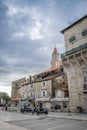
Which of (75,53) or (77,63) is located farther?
(77,63)

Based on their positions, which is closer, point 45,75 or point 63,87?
point 63,87

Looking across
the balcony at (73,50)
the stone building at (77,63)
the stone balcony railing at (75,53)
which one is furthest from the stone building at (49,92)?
the balcony at (73,50)

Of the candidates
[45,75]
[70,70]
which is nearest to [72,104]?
[70,70]

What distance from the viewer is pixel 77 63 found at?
Answer: 99.5 feet

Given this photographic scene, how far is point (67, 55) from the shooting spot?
32094 millimetres

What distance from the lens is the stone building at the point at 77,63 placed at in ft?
95.3

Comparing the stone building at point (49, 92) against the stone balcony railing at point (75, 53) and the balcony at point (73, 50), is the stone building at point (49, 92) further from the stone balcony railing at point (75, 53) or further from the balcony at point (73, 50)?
the balcony at point (73, 50)

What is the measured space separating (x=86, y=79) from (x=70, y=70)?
408cm

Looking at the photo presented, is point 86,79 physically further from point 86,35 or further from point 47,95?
point 47,95

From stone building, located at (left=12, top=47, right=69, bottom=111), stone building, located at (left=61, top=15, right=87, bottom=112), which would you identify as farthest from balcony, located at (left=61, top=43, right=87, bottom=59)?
stone building, located at (left=12, top=47, right=69, bottom=111)

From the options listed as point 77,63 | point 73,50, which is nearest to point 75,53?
point 73,50

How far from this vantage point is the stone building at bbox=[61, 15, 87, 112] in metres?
29.0

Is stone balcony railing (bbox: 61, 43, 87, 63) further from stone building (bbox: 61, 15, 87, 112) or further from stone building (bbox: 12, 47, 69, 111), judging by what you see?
stone building (bbox: 12, 47, 69, 111)

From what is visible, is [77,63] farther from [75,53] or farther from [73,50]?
[73,50]
